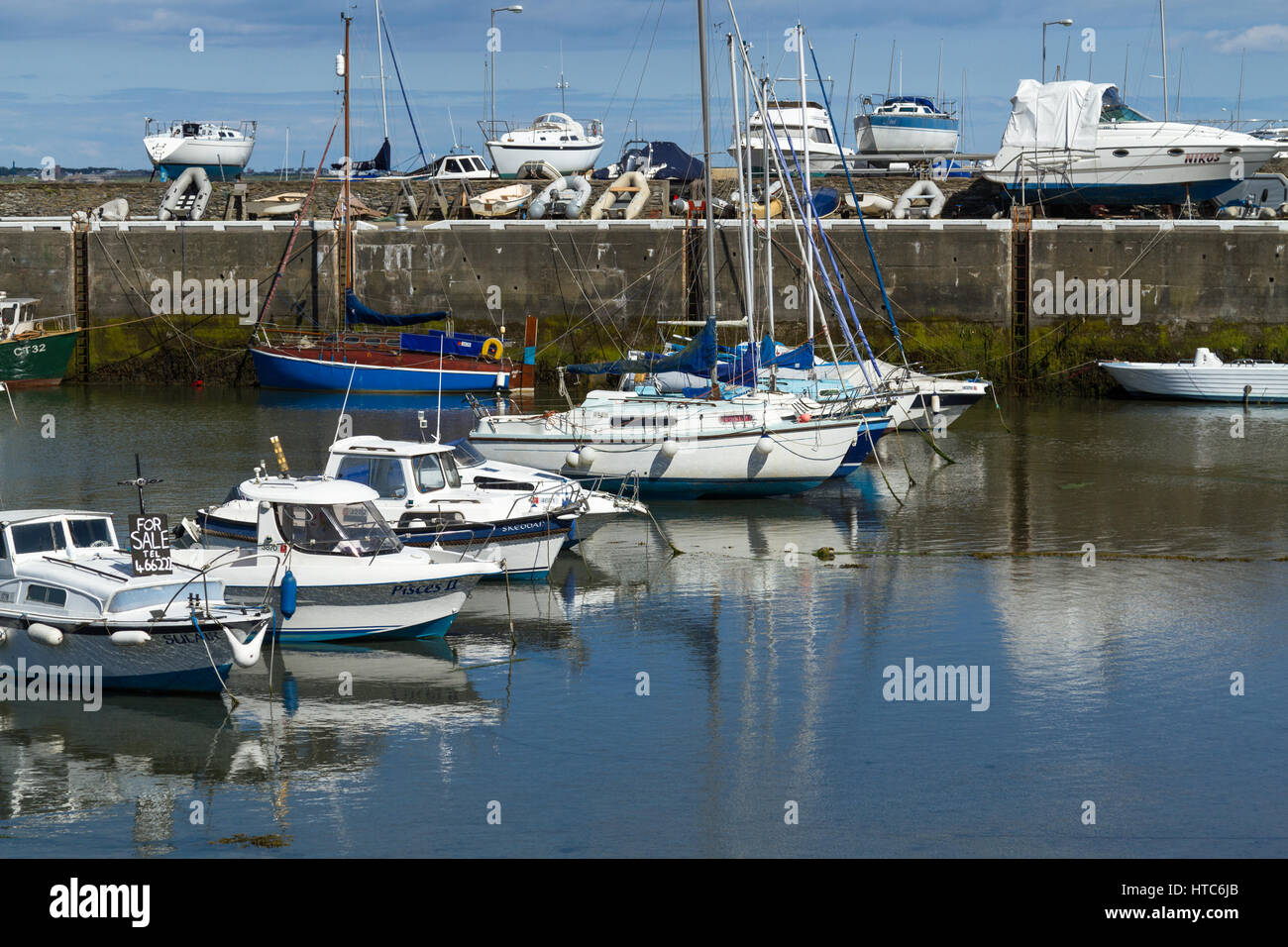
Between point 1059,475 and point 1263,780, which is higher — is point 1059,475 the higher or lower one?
the higher one

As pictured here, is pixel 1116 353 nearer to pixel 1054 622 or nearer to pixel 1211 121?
pixel 1211 121

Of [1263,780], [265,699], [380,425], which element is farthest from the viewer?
[380,425]

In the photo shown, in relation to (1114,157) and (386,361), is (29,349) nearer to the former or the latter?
(386,361)

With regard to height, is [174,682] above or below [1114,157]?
below

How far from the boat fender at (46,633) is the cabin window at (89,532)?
1892mm

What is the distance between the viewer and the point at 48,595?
17.4 meters

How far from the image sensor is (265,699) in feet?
57.2

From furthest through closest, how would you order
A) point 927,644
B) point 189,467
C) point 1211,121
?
1. point 1211,121
2. point 189,467
3. point 927,644

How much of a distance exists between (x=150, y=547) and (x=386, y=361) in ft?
101

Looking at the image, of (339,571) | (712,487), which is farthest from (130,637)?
(712,487)

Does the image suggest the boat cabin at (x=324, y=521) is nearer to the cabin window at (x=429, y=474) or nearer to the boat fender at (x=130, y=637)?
the boat fender at (x=130, y=637)

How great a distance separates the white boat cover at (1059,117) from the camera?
2104 inches
